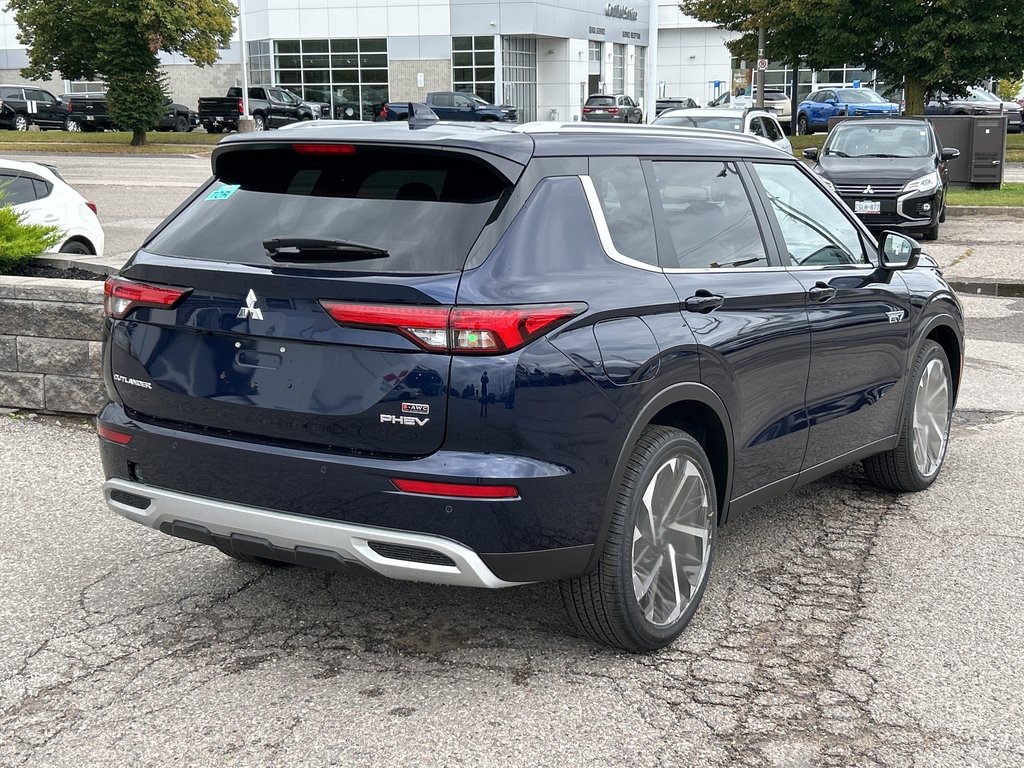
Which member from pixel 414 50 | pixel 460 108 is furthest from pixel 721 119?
pixel 414 50

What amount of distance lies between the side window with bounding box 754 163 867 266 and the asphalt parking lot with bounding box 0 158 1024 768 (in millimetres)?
1240

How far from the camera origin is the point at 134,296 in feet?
13.6

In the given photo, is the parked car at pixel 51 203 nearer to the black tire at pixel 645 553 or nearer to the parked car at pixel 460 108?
the black tire at pixel 645 553

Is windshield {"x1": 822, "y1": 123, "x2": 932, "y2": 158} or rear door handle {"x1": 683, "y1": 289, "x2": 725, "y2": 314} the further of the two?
windshield {"x1": 822, "y1": 123, "x2": 932, "y2": 158}

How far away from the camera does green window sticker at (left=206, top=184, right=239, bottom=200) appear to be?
4.22 meters

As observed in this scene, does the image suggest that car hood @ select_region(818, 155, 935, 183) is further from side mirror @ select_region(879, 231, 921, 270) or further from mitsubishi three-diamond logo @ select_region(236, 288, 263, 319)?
mitsubishi three-diamond logo @ select_region(236, 288, 263, 319)

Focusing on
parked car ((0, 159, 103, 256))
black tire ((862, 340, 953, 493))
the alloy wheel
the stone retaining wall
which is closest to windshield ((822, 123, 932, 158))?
parked car ((0, 159, 103, 256))

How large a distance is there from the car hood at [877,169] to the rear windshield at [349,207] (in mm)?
14674

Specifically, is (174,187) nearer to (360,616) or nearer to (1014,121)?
(360,616)

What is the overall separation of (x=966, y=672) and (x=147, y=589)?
2.99m

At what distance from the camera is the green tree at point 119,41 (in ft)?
121

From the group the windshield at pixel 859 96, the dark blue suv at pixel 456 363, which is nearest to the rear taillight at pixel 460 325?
the dark blue suv at pixel 456 363

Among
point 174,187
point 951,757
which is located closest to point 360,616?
point 951,757

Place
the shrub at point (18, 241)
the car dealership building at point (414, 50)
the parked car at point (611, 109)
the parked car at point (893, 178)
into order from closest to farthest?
1. the shrub at point (18, 241)
2. the parked car at point (893, 178)
3. the parked car at point (611, 109)
4. the car dealership building at point (414, 50)
